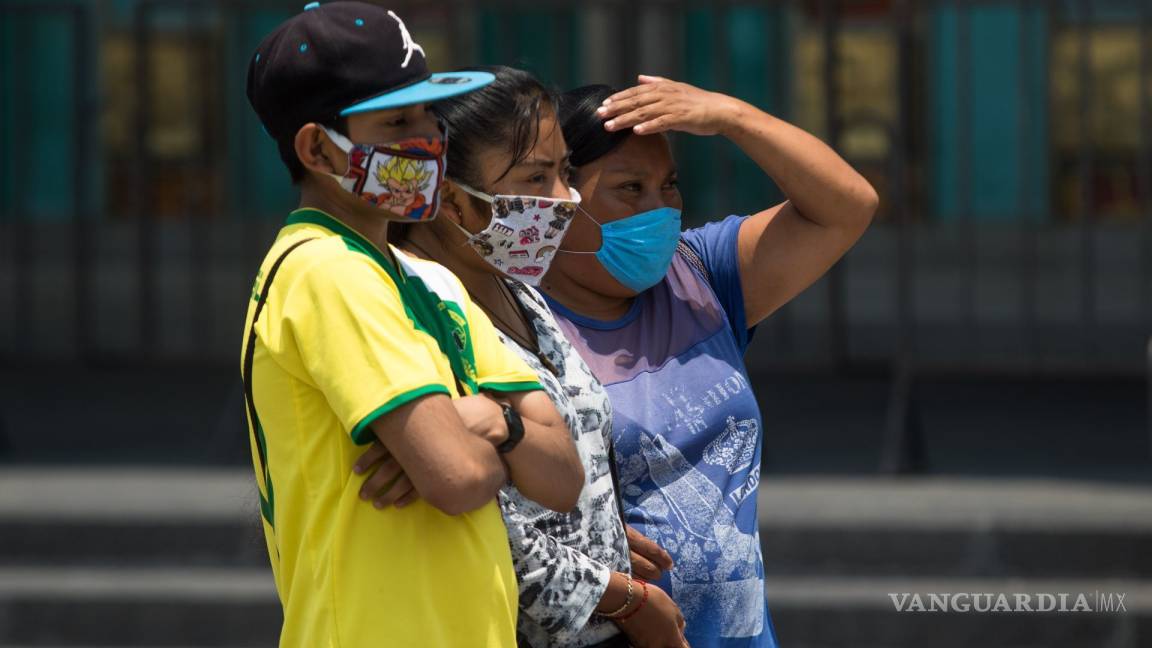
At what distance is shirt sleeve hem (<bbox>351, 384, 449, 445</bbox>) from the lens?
79.7 inches

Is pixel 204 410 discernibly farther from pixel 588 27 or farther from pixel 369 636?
pixel 369 636

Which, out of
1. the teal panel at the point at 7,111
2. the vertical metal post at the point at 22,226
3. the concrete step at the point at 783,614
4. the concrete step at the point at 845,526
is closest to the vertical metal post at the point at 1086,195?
the concrete step at the point at 845,526

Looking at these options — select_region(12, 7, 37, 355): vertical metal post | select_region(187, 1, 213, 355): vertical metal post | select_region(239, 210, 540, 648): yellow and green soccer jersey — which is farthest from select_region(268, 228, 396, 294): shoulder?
select_region(12, 7, 37, 355): vertical metal post

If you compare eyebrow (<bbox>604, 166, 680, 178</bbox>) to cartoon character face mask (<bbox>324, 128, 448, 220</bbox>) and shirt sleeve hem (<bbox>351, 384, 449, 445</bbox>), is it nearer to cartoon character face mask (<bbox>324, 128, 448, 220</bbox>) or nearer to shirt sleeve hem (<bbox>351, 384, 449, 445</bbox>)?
cartoon character face mask (<bbox>324, 128, 448, 220</bbox>)

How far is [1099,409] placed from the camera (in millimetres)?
8781

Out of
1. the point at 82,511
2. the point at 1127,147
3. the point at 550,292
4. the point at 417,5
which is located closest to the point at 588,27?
the point at 417,5

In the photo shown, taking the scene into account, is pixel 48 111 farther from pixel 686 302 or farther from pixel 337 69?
pixel 337 69

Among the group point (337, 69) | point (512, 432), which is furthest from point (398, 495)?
point (337, 69)

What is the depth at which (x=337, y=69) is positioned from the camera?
2.14 meters

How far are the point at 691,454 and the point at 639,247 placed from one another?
0.34m

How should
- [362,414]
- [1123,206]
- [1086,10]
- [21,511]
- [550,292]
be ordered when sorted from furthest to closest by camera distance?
1. [1123,206]
2. [1086,10]
3. [21,511]
4. [550,292]
5. [362,414]

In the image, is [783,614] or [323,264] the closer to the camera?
[323,264]

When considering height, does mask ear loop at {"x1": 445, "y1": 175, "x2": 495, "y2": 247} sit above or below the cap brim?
below

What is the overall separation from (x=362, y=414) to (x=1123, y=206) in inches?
355
